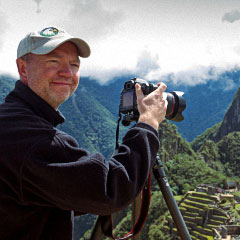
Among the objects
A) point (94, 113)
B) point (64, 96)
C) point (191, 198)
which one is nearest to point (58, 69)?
point (64, 96)

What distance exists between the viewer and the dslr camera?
4.50 ft

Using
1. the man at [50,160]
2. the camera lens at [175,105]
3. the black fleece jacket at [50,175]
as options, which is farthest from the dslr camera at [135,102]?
the black fleece jacket at [50,175]

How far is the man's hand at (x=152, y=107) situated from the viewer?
1.20m

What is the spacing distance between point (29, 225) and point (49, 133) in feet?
0.93

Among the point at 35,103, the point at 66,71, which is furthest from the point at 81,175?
the point at 66,71

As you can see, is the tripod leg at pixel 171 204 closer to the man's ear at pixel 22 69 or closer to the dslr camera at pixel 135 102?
the dslr camera at pixel 135 102

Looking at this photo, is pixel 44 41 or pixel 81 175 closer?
pixel 81 175

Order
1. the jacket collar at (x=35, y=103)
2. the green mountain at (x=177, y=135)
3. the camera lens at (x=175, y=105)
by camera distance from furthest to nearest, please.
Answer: the green mountain at (x=177, y=135)
the camera lens at (x=175, y=105)
the jacket collar at (x=35, y=103)

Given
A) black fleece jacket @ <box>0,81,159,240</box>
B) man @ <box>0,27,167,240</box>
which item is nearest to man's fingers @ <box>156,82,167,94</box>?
man @ <box>0,27,167,240</box>

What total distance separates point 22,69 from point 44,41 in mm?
141

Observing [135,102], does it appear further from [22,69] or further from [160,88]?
[22,69]

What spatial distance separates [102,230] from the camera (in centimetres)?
129

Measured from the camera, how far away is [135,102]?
4.51 ft

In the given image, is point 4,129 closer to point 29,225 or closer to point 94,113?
point 29,225
